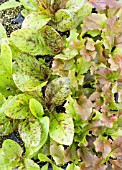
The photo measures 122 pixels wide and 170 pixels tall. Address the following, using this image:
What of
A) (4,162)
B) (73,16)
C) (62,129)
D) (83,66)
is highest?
(73,16)

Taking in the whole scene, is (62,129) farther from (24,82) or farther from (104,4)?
(104,4)

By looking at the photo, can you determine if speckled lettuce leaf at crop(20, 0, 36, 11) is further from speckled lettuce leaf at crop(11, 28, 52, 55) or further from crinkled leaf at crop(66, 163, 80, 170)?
crinkled leaf at crop(66, 163, 80, 170)

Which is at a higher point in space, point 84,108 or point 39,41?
point 39,41

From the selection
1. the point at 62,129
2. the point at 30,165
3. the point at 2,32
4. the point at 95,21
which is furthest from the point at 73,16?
the point at 30,165

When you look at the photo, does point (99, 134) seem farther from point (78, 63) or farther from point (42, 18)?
point (42, 18)

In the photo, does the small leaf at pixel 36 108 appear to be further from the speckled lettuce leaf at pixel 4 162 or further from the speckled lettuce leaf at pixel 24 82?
the speckled lettuce leaf at pixel 4 162

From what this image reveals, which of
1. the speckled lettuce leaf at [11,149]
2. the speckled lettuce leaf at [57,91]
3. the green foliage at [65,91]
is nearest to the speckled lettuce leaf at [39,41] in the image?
the green foliage at [65,91]
